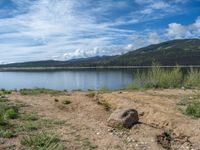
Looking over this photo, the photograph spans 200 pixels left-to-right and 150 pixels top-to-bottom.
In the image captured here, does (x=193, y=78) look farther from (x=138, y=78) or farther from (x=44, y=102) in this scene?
(x=44, y=102)

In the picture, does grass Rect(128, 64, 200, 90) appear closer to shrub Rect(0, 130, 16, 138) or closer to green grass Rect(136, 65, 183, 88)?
green grass Rect(136, 65, 183, 88)

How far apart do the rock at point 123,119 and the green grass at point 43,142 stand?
2.58 meters

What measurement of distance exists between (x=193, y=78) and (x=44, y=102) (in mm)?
14199

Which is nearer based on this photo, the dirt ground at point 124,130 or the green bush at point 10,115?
the dirt ground at point 124,130

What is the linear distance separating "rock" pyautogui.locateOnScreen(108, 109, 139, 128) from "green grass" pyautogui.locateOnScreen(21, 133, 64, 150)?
8.47ft

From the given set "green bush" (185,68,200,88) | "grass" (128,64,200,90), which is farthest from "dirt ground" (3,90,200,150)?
"grass" (128,64,200,90)

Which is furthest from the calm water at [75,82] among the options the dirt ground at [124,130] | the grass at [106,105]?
the dirt ground at [124,130]

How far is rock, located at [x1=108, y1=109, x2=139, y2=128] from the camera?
12.2m

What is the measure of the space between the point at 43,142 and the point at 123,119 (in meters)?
3.37

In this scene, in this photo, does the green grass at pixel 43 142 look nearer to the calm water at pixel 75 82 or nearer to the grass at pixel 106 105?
the grass at pixel 106 105

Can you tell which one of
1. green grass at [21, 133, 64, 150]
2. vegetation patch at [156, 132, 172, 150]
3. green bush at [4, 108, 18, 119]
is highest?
green bush at [4, 108, 18, 119]

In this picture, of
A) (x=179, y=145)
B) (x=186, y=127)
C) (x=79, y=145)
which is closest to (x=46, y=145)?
(x=79, y=145)

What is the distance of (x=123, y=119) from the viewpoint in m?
12.3

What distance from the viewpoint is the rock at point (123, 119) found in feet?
40.2
